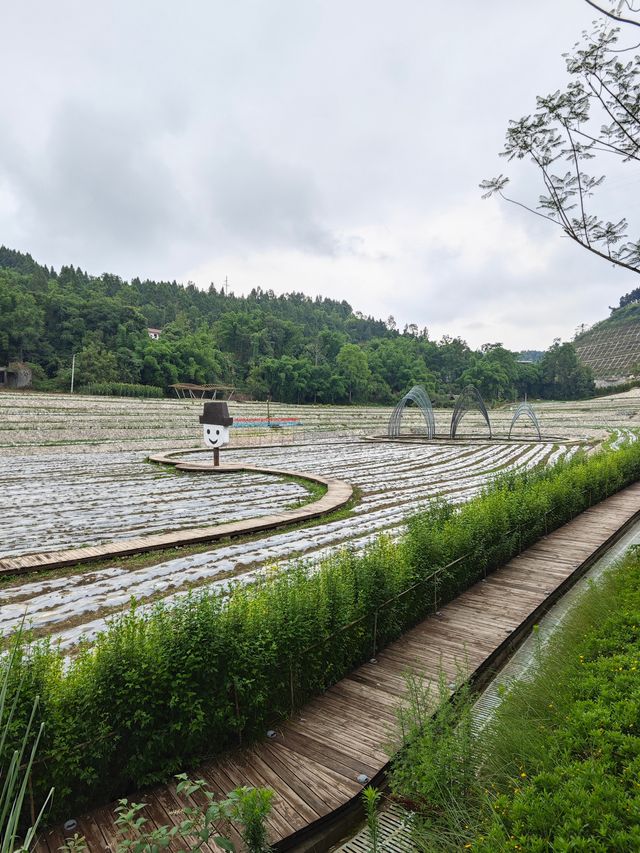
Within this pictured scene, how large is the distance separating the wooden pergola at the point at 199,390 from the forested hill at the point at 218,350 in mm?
2233

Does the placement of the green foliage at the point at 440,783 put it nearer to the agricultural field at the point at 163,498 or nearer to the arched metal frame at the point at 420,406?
the agricultural field at the point at 163,498

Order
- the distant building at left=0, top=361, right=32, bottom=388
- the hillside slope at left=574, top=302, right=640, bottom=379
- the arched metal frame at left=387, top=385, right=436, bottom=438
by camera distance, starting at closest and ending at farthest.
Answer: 1. the arched metal frame at left=387, top=385, right=436, bottom=438
2. the distant building at left=0, top=361, right=32, bottom=388
3. the hillside slope at left=574, top=302, right=640, bottom=379

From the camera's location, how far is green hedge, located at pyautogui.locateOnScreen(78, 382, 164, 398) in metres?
51.7

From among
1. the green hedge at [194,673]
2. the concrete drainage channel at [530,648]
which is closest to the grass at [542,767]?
the concrete drainage channel at [530,648]

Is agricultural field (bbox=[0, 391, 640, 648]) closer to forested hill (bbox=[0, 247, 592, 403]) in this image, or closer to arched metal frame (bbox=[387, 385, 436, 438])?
arched metal frame (bbox=[387, 385, 436, 438])

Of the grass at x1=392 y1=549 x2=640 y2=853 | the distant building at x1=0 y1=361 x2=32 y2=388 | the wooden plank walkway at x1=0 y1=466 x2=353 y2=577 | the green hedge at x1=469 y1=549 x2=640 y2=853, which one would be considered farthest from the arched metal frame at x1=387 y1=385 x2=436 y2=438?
the distant building at x1=0 y1=361 x2=32 y2=388

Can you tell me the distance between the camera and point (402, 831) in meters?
2.95

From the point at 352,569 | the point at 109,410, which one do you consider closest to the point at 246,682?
the point at 352,569

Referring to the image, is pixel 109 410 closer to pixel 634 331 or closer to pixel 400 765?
pixel 400 765

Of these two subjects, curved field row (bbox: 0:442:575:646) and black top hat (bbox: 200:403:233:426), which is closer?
curved field row (bbox: 0:442:575:646)

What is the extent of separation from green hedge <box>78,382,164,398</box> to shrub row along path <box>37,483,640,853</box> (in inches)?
2030

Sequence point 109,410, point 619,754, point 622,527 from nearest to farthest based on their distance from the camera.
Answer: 1. point 619,754
2. point 622,527
3. point 109,410

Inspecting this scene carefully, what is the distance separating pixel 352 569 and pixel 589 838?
2.89m

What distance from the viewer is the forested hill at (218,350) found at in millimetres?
59375
